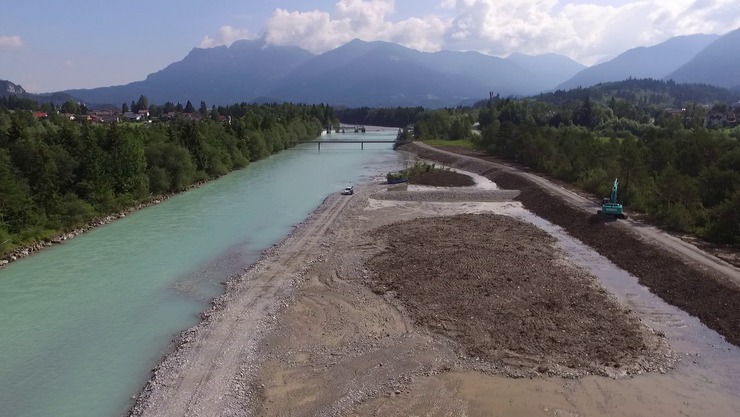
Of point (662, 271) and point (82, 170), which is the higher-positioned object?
point (82, 170)

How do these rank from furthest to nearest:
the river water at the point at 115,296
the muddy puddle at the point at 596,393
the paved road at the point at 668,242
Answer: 1. the paved road at the point at 668,242
2. the river water at the point at 115,296
3. the muddy puddle at the point at 596,393

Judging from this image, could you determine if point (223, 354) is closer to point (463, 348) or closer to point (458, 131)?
point (463, 348)

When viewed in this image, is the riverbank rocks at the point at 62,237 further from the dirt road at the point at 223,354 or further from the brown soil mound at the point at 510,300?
the brown soil mound at the point at 510,300

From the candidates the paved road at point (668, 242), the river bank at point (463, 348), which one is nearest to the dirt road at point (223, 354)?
the river bank at point (463, 348)

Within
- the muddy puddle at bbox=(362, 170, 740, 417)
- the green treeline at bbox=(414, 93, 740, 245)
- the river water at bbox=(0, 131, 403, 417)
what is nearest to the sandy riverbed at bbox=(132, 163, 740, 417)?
the muddy puddle at bbox=(362, 170, 740, 417)

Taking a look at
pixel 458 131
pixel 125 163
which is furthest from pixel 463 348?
pixel 458 131

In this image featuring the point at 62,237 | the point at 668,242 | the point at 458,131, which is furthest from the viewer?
the point at 458,131

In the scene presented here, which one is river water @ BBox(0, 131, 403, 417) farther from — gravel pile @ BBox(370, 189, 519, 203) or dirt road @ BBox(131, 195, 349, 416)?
gravel pile @ BBox(370, 189, 519, 203)
